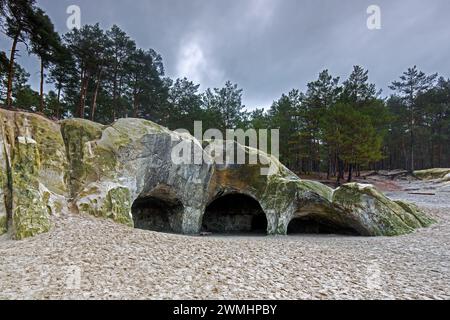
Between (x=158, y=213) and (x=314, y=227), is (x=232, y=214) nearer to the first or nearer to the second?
(x=158, y=213)

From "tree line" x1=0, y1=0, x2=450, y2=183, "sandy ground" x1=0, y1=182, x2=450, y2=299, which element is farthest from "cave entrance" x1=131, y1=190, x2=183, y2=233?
"tree line" x1=0, y1=0, x2=450, y2=183

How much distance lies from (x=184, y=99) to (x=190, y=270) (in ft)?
101

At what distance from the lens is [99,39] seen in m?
22.6

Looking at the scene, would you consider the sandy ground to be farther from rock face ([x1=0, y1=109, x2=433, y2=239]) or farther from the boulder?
rock face ([x1=0, y1=109, x2=433, y2=239])

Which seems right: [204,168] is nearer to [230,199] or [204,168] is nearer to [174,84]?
[230,199]

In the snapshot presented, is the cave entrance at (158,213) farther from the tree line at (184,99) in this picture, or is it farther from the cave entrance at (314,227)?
the tree line at (184,99)

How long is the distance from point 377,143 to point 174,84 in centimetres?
2929

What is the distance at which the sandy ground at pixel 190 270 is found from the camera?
3867 millimetres

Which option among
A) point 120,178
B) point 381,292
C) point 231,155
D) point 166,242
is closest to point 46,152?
point 120,178

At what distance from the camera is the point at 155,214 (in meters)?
14.4

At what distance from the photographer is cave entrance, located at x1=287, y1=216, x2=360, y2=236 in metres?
13.3

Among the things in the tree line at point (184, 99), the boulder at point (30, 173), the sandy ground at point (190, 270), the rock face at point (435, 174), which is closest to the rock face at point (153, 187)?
the boulder at point (30, 173)

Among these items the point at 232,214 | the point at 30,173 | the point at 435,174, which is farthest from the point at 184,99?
the point at 435,174

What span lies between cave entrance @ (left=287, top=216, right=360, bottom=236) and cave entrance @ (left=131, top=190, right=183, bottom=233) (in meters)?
7.55
